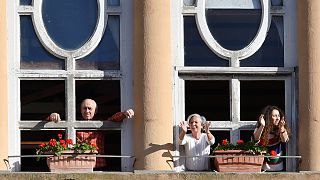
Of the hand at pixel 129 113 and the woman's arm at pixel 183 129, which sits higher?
the hand at pixel 129 113

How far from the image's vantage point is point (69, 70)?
17.3 metres

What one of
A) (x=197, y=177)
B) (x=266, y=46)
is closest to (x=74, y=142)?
(x=197, y=177)

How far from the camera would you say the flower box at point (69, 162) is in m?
16.8

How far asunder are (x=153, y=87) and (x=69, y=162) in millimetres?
1432

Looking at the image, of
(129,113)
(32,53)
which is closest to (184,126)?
(129,113)

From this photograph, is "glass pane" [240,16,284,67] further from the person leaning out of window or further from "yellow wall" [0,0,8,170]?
"yellow wall" [0,0,8,170]

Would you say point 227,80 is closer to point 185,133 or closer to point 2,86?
point 185,133

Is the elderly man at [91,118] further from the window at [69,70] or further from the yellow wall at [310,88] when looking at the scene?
the yellow wall at [310,88]

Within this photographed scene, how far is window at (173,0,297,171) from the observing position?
17.4 metres

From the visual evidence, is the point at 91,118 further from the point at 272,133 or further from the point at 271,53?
the point at 271,53

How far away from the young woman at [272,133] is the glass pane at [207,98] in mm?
520

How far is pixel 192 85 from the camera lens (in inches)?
685

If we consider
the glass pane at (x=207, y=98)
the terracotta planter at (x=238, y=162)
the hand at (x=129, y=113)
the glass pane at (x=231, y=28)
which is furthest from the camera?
the glass pane at (x=231, y=28)

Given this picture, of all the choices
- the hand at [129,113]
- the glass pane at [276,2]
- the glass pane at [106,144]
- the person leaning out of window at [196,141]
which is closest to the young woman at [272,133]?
the person leaning out of window at [196,141]
